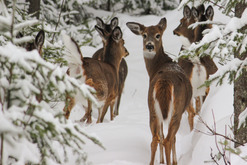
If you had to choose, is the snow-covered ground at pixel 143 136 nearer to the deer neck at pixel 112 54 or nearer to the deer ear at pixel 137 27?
the deer neck at pixel 112 54

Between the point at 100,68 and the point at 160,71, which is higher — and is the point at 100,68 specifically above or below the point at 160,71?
below

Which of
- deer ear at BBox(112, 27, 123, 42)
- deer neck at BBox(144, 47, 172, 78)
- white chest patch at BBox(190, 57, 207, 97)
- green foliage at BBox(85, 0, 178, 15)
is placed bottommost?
white chest patch at BBox(190, 57, 207, 97)

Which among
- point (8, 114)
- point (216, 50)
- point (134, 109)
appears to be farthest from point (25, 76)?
point (134, 109)

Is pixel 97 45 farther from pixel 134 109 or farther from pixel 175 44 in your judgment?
pixel 134 109

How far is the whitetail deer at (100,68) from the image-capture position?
6539 millimetres

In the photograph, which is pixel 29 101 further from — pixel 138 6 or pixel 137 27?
pixel 138 6

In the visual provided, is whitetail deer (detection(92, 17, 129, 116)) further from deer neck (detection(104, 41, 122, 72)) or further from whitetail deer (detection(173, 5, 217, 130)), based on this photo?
whitetail deer (detection(173, 5, 217, 130))

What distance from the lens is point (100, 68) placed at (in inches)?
287

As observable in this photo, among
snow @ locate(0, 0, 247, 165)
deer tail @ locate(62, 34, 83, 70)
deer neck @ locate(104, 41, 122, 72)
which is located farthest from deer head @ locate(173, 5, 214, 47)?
deer tail @ locate(62, 34, 83, 70)

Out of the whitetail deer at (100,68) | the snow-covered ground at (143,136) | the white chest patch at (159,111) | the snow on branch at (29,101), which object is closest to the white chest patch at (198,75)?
the snow-covered ground at (143,136)

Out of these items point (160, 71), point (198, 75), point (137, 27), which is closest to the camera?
point (160, 71)

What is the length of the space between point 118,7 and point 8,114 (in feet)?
61.2

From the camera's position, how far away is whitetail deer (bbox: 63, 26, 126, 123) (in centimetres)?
654

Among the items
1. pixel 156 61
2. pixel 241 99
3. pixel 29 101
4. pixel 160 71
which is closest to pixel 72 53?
pixel 156 61
